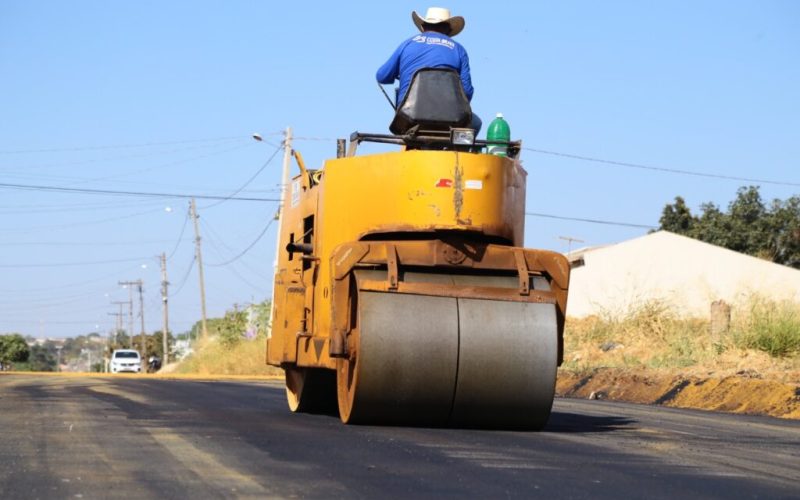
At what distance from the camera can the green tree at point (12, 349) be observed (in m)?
111

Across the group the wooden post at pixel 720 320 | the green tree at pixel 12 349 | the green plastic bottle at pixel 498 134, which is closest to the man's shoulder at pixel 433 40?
the green plastic bottle at pixel 498 134

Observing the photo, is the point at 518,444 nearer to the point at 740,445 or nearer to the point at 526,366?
the point at 526,366

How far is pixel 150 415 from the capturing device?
10.9m

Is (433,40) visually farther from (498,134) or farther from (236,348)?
(236,348)

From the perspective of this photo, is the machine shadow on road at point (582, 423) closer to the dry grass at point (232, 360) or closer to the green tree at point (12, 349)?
the dry grass at point (232, 360)

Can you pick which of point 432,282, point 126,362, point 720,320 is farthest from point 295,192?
point 126,362

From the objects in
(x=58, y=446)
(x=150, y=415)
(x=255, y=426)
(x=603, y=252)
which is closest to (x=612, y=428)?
(x=255, y=426)

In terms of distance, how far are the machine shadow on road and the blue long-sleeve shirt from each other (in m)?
2.90

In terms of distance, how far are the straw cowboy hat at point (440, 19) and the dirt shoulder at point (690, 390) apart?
5.75m

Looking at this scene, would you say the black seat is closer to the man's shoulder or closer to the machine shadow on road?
the man's shoulder

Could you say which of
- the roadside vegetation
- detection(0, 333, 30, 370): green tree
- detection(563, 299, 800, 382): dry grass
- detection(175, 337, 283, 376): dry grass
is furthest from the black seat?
detection(0, 333, 30, 370): green tree

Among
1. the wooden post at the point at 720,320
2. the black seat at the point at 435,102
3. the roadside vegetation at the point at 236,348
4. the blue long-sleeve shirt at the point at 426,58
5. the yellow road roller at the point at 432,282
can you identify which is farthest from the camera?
→ the roadside vegetation at the point at 236,348

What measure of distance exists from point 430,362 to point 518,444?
1078 millimetres

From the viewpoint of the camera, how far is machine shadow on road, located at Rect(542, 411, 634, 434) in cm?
1045
